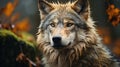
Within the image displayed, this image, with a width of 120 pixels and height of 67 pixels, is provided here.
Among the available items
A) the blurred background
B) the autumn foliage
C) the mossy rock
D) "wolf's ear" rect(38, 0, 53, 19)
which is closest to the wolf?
"wolf's ear" rect(38, 0, 53, 19)

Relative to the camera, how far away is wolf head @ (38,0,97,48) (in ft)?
18.7

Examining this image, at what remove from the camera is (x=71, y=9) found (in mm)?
5918

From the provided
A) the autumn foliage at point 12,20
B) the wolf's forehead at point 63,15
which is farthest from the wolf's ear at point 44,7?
the autumn foliage at point 12,20

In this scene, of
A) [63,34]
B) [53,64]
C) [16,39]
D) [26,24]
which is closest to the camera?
[63,34]

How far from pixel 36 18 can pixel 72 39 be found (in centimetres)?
152

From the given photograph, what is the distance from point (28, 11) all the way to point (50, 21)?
Result: 5.33 feet

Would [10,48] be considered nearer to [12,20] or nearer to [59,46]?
[12,20]

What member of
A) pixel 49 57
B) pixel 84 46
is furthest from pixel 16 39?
pixel 84 46

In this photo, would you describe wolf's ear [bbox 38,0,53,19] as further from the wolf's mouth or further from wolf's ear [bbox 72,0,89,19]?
the wolf's mouth

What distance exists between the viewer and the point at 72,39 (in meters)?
5.76

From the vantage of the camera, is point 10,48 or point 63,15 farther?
point 10,48

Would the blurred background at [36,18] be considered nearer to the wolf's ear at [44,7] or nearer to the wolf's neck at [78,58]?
the wolf's ear at [44,7]

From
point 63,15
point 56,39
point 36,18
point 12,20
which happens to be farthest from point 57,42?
point 12,20

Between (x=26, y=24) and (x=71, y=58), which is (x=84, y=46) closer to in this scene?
(x=71, y=58)
